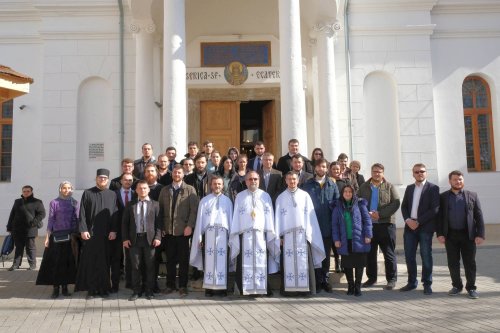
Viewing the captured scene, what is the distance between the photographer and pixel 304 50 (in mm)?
13656

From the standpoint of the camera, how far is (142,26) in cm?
1213

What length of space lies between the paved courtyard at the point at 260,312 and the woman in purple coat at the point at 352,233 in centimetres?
36

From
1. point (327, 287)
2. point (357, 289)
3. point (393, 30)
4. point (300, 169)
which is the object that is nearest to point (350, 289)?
point (357, 289)

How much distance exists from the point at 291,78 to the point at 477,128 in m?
7.44

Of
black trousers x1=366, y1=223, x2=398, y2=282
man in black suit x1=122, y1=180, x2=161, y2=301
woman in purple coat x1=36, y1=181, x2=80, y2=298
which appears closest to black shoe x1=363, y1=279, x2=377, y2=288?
black trousers x1=366, y1=223, x2=398, y2=282

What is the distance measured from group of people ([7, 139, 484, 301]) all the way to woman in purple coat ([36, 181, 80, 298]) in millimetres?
15

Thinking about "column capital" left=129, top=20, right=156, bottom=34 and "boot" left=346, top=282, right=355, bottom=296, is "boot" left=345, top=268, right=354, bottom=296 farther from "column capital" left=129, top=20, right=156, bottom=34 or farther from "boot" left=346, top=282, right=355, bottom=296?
"column capital" left=129, top=20, right=156, bottom=34

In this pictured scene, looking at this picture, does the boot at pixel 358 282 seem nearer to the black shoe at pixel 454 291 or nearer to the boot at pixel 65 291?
the black shoe at pixel 454 291

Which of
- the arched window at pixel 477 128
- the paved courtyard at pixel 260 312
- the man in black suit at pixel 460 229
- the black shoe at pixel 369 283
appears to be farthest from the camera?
the arched window at pixel 477 128

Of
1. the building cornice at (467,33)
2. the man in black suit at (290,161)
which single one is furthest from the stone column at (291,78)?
the building cornice at (467,33)

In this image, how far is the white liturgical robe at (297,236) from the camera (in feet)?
22.0

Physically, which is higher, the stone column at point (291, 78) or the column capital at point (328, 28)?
the column capital at point (328, 28)

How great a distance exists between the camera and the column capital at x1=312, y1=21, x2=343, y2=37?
12227mm

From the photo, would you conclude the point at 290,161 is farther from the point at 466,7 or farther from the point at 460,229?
the point at 466,7
